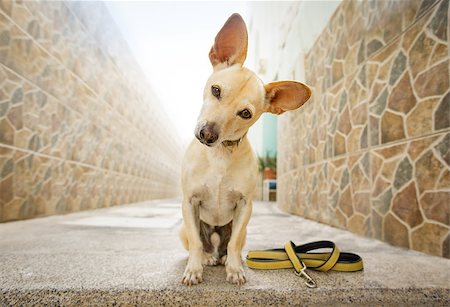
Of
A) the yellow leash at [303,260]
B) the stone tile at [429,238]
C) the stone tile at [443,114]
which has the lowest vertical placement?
the yellow leash at [303,260]

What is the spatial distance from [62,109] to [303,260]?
336 cm

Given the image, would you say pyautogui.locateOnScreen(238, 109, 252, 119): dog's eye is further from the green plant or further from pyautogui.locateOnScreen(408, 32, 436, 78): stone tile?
the green plant

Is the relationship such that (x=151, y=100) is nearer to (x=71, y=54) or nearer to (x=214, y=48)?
(x=71, y=54)

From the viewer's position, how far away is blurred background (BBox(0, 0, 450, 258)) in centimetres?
200

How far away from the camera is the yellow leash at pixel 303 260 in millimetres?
1435

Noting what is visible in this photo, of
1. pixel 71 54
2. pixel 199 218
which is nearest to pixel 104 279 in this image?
pixel 199 218

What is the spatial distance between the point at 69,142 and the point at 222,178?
3.16m

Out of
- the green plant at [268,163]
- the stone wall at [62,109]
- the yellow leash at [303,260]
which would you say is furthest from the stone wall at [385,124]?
the green plant at [268,163]

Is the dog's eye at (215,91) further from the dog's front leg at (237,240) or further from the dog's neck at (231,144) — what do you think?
the dog's front leg at (237,240)

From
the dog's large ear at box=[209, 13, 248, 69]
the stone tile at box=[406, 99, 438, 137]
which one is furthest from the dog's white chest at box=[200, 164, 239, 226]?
the stone tile at box=[406, 99, 438, 137]

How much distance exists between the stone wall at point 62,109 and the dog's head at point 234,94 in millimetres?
2276

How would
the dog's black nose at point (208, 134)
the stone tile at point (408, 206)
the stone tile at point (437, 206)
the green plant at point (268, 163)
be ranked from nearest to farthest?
the dog's black nose at point (208, 134) < the stone tile at point (437, 206) < the stone tile at point (408, 206) < the green plant at point (268, 163)

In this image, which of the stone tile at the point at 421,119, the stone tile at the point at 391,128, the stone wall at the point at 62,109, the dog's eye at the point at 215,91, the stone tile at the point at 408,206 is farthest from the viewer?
the stone wall at the point at 62,109

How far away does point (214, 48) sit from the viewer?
150 cm
